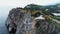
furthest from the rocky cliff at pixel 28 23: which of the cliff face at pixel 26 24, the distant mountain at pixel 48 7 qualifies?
the distant mountain at pixel 48 7

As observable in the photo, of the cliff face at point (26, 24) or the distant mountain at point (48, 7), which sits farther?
the distant mountain at point (48, 7)

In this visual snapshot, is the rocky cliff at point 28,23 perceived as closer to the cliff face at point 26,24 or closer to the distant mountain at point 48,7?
the cliff face at point 26,24

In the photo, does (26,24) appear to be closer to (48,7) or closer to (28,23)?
(28,23)

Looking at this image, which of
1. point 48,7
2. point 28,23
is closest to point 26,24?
point 28,23

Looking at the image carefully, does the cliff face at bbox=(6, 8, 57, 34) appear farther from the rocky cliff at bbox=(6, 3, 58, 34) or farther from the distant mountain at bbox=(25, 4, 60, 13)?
the distant mountain at bbox=(25, 4, 60, 13)

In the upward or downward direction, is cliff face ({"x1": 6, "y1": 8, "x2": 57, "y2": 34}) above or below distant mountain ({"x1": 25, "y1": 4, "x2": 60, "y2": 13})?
below

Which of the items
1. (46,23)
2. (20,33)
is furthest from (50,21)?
(20,33)

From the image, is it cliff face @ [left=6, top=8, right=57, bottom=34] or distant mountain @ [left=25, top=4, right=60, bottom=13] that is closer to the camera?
cliff face @ [left=6, top=8, right=57, bottom=34]

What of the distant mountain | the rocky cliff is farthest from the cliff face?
the distant mountain
